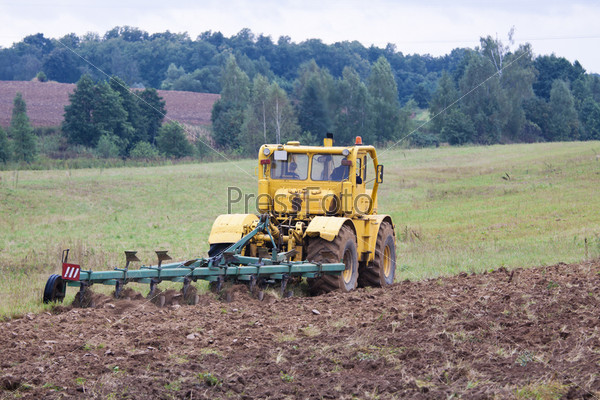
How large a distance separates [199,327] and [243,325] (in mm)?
574

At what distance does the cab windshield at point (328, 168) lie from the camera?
13273mm

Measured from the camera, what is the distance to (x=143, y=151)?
60375 millimetres

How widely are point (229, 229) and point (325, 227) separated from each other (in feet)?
5.39

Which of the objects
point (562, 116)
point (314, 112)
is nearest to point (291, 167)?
point (314, 112)

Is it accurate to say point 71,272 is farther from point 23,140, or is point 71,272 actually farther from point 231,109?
point 231,109

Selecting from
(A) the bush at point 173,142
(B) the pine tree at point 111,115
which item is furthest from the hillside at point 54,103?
(A) the bush at point 173,142

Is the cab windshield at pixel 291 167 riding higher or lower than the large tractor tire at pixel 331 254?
higher

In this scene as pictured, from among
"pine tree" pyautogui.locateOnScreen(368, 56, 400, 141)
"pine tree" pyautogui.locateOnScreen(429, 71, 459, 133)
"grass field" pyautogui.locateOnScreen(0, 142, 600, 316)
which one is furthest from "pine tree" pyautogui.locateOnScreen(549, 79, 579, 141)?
"grass field" pyautogui.locateOnScreen(0, 142, 600, 316)

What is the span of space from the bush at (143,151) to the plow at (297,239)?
149 ft

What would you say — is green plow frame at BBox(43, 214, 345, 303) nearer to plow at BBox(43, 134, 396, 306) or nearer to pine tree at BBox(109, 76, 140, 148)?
plow at BBox(43, 134, 396, 306)

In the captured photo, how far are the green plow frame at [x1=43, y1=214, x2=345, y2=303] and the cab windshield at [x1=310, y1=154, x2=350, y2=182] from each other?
1.50m

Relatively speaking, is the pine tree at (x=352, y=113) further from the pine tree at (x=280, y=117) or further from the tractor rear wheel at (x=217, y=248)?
the tractor rear wheel at (x=217, y=248)

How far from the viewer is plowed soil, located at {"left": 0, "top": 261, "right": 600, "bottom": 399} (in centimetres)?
686

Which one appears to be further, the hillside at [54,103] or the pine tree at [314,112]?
the hillside at [54,103]
